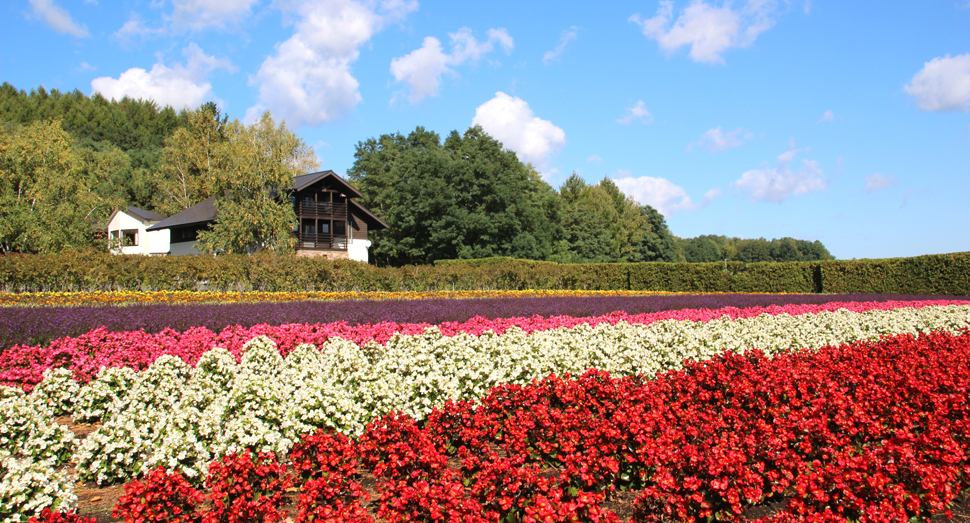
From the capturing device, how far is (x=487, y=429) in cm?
418

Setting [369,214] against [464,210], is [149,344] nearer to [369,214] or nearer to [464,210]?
[464,210]

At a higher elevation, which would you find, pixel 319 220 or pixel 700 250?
pixel 700 250

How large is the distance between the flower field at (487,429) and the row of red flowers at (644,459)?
0.05 feet

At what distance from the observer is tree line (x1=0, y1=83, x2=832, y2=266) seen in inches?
1101

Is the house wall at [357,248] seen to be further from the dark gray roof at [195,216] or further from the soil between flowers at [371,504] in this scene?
the soil between flowers at [371,504]

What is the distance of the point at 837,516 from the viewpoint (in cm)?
282

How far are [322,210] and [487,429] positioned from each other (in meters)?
37.4

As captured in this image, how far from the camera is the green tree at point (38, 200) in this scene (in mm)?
25438

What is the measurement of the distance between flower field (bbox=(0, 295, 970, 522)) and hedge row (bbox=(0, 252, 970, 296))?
12115 mm

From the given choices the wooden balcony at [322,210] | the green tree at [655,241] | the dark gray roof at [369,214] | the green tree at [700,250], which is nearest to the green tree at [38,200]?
the wooden balcony at [322,210]

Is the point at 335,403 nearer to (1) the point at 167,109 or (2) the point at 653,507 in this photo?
(2) the point at 653,507

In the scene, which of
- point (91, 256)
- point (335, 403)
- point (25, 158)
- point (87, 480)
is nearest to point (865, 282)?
point (335, 403)

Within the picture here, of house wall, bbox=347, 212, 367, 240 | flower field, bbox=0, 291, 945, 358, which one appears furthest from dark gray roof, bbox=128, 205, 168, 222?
flower field, bbox=0, 291, 945, 358

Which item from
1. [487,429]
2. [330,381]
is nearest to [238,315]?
[330,381]
